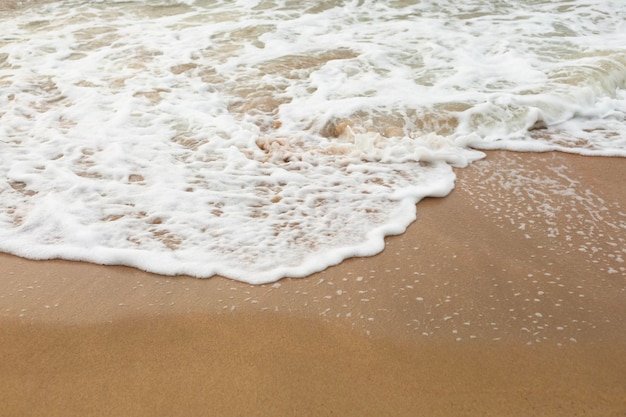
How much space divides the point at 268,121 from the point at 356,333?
7.41 ft

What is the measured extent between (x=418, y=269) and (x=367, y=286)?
0.83 feet

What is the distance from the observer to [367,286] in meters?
2.30

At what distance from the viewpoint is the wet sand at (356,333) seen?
1779 mm

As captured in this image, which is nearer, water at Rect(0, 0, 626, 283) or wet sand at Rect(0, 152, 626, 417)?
wet sand at Rect(0, 152, 626, 417)

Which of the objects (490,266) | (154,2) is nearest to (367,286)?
(490,266)

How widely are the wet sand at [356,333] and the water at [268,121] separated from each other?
7.2 inches

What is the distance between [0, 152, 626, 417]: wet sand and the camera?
1.78 meters

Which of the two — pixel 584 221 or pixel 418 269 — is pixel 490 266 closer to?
pixel 418 269

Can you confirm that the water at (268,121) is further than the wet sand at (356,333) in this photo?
Yes

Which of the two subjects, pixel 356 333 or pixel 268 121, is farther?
pixel 268 121

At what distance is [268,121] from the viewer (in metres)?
3.98

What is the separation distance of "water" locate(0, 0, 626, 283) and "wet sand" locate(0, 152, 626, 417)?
18 cm

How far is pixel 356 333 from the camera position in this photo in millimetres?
2041

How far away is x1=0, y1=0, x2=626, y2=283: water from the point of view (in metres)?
2.67
